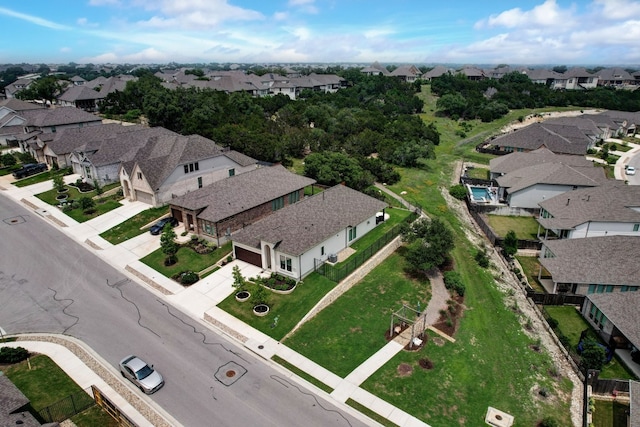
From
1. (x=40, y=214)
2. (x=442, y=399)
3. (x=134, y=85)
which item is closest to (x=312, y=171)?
(x=40, y=214)

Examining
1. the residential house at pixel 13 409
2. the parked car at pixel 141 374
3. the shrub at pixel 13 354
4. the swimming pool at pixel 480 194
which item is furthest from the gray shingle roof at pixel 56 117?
the swimming pool at pixel 480 194

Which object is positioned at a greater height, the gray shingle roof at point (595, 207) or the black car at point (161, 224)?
the gray shingle roof at point (595, 207)

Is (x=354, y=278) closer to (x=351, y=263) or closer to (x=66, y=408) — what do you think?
(x=351, y=263)

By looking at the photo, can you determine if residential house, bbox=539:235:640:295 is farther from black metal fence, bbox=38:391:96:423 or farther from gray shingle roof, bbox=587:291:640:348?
black metal fence, bbox=38:391:96:423

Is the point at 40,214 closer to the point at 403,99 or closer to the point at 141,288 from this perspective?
the point at 141,288

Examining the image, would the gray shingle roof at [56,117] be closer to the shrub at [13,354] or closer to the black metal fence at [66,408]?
the shrub at [13,354]

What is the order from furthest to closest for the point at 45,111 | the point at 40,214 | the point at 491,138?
the point at 491,138, the point at 45,111, the point at 40,214
